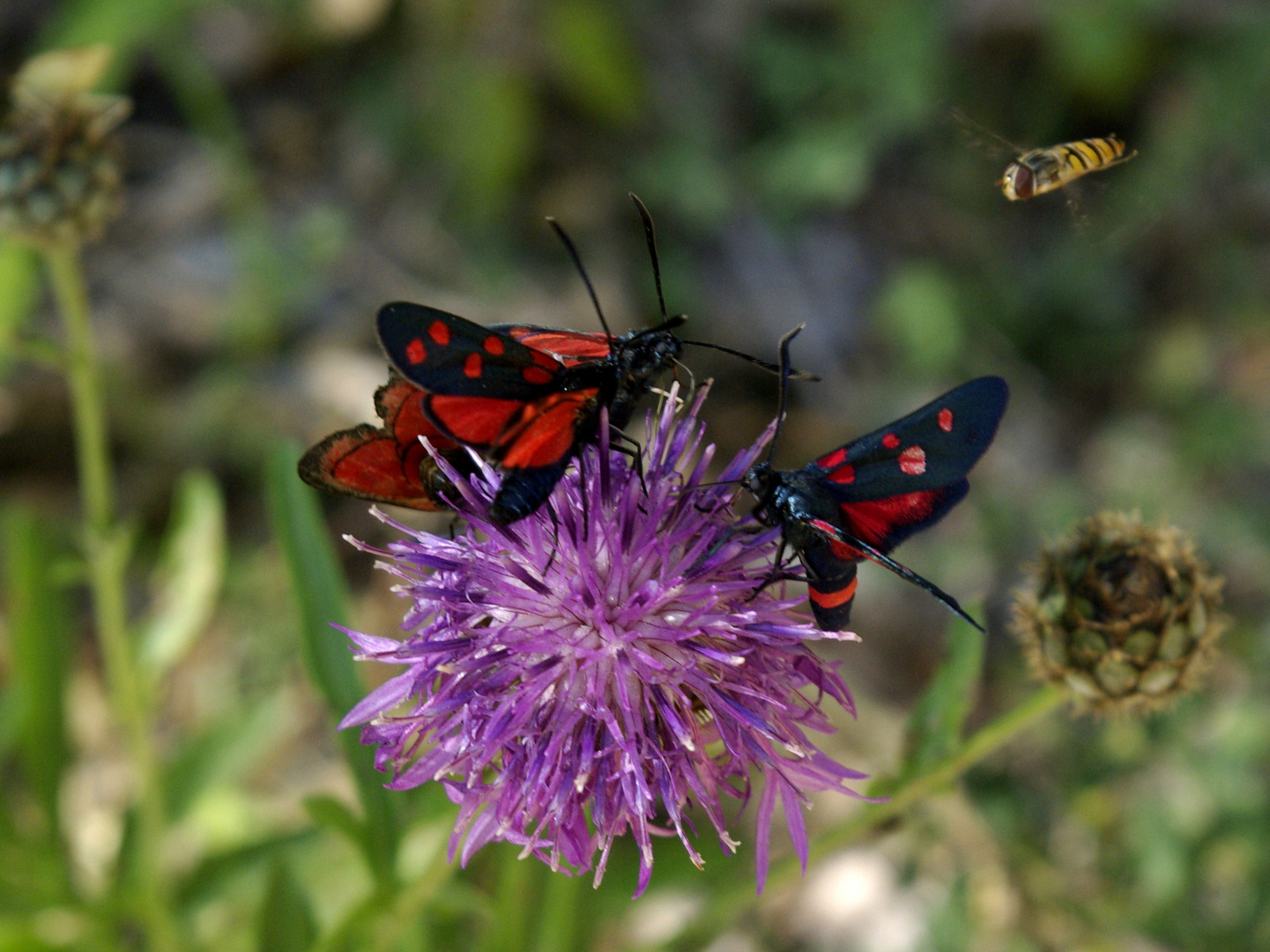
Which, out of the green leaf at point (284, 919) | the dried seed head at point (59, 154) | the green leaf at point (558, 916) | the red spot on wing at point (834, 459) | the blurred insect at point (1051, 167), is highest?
the dried seed head at point (59, 154)

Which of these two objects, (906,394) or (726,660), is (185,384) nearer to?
(906,394)

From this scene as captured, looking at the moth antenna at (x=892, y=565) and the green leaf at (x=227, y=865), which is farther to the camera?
the green leaf at (x=227, y=865)

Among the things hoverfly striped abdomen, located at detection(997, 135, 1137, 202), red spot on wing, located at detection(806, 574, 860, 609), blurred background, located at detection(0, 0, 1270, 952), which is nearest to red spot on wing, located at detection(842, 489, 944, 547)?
red spot on wing, located at detection(806, 574, 860, 609)

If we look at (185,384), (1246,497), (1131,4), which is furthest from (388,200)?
(1246,497)

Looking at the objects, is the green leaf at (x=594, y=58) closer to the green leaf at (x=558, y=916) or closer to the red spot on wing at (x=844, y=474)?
the green leaf at (x=558, y=916)

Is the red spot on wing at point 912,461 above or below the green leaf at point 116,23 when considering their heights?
below

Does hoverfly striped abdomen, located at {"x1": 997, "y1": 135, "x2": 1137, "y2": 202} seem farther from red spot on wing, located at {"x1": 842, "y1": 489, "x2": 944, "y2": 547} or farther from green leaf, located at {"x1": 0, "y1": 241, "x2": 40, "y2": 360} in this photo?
green leaf, located at {"x1": 0, "y1": 241, "x2": 40, "y2": 360}

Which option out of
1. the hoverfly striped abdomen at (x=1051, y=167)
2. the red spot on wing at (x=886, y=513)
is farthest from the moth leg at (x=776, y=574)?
the hoverfly striped abdomen at (x=1051, y=167)
